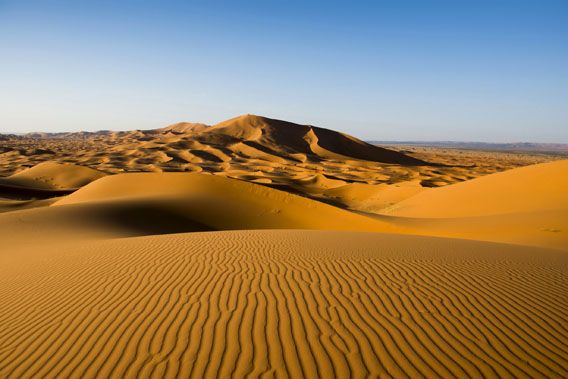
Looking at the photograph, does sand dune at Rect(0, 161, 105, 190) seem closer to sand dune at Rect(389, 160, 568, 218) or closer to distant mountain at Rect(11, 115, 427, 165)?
distant mountain at Rect(11, 115, 427, 165)

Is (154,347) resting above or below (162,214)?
above

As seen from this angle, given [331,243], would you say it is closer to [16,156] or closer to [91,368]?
[91,368]

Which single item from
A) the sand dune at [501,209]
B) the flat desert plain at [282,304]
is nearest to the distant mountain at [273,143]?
the sand dune at [501,209]

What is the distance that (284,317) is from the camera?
3.90 metres

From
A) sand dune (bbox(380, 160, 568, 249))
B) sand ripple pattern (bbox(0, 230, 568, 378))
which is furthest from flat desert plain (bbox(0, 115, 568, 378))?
sand dune (bbox(380, 160, 568, 249))

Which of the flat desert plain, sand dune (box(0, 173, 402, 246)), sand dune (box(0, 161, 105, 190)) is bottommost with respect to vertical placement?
sand dune (box(0, 161, 105, 190))

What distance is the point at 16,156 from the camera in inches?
2061

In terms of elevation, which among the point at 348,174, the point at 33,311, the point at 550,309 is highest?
the point at 550,309

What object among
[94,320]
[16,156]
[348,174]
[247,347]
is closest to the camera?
[247,347]

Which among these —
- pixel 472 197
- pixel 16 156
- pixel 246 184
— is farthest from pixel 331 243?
A: pixel 16 156

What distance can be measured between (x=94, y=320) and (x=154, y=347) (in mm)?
1149

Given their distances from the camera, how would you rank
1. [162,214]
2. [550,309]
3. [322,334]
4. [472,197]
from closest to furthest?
[322,334], [550,309], [162,214], [472,197]

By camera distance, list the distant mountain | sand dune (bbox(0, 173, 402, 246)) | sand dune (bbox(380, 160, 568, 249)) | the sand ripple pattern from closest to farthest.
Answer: the sand ripple pattern, sand dune (bbox(380, 160, 568, 249)), sand dune (bbox(0, 173, 402, 246)), the distant mountain

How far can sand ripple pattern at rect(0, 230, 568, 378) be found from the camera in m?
3.05
